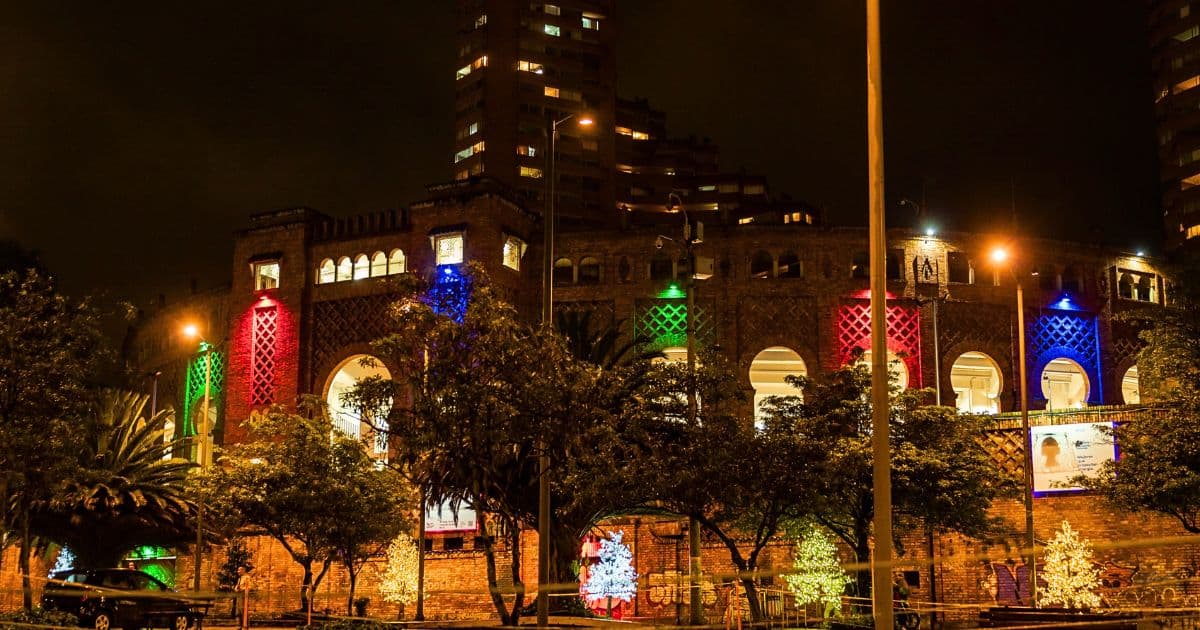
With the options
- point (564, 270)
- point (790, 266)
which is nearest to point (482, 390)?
point (564, 270)

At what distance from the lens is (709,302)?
45.2m

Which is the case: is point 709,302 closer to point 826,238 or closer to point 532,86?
point 826,238

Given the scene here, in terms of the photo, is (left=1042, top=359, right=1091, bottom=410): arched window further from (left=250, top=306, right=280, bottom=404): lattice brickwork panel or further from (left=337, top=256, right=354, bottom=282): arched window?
(left=250, top=306, right=280, bottom=404): lattice brickwork panel

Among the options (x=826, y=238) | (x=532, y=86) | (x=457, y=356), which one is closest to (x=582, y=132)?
(x=532, y=86)

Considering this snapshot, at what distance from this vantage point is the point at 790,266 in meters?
45.5

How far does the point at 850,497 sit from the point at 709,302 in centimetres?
1747

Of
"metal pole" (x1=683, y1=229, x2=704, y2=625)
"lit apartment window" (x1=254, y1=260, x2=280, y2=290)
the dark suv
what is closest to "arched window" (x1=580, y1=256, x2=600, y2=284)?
"lit apartment window" (x1=254, y1=260, x2=280, y2=290)

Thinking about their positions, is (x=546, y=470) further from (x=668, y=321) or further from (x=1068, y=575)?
(x=668, y=321)

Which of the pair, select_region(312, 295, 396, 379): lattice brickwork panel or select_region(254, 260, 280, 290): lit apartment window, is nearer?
select_region(312, 295, 396, 379): lattice brickwork panel

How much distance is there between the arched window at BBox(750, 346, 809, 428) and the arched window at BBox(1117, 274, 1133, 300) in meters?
12.8

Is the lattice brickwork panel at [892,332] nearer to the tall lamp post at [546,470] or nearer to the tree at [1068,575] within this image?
the tree at [1068,575]

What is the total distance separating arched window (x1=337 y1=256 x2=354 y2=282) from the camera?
153ft

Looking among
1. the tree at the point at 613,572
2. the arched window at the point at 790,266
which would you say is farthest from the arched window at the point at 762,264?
the tree at the point at 613,572

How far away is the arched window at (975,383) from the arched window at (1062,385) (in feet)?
6.73
